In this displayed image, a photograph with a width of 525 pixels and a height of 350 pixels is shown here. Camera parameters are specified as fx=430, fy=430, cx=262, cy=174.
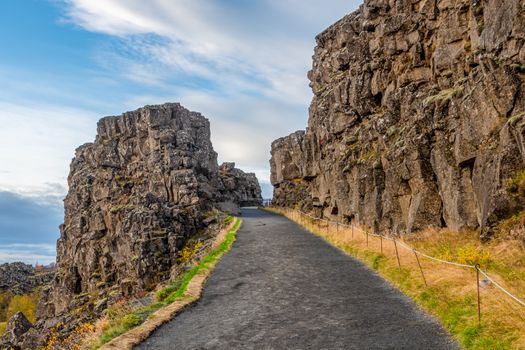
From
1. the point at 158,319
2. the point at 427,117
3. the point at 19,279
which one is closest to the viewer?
the point at 158,319

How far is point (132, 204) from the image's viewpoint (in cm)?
7550

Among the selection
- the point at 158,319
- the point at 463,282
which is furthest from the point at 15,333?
the point at 463,282

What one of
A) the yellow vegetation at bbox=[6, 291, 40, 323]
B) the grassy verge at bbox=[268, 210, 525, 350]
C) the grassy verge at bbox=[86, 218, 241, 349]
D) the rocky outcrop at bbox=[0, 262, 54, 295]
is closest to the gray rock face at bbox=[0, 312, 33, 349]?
the grassy verge at bbox=[86, 218, 241, 349]

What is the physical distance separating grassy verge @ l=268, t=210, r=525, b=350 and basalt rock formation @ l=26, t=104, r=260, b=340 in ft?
131

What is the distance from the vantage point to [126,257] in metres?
66.8

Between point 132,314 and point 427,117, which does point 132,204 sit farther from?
point 132,314

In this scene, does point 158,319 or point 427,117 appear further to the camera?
point 427,117

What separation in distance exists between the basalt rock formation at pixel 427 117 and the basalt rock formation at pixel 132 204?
2730 cm

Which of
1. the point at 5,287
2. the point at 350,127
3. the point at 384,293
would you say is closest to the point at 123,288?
the point at 350,127

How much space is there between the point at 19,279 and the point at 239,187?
106474mm

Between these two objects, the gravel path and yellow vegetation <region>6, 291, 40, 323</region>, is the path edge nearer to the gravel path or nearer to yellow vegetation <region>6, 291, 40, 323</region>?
the gravel path

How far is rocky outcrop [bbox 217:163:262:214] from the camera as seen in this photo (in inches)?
3747

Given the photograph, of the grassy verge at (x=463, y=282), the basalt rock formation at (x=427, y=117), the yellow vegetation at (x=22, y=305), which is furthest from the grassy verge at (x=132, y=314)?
the yellow vegetation at (x=22, y=305)

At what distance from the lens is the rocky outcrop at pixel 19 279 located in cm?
14962
